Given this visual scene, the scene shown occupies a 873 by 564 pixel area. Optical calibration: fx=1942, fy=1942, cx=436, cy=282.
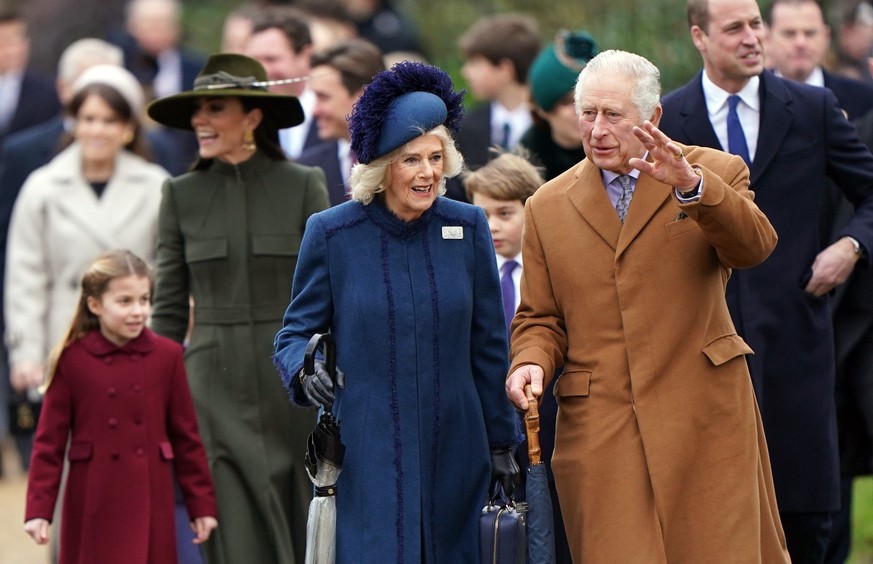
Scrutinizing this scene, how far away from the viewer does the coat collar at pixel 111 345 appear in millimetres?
7664

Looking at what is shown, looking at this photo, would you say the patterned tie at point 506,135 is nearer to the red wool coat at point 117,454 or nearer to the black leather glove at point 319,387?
the red wool coat at point 117,454

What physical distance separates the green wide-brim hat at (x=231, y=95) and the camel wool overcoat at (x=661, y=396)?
7.10 feet

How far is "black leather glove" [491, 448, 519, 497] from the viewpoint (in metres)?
6.49

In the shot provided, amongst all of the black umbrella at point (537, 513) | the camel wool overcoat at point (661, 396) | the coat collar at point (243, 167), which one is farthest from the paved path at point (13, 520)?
the camel wool overcoat at point (661, 396)

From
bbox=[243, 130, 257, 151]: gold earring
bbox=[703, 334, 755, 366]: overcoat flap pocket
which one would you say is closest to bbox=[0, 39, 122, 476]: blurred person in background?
bbox=[243, 130, 257, 151]: gold earring

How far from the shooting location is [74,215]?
9773mm

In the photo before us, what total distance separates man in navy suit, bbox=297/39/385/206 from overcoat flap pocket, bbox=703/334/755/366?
348cm

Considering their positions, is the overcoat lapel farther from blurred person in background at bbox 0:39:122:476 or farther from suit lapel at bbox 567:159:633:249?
blurred person in background at bbox 0:39:122:476

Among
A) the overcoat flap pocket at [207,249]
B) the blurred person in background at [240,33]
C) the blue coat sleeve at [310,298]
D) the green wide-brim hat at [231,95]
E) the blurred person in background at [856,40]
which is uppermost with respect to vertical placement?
the blurred person in background at [240,33]

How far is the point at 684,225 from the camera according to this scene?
6.32 m

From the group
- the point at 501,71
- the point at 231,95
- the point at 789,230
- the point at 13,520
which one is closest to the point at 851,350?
the point at 789,230

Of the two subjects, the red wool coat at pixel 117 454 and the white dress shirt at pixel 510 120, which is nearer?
the red wool coat at pixel 117 454

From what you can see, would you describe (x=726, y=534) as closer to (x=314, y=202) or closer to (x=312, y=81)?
(x=314, y=202)

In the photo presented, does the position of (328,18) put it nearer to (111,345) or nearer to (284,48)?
(284,48)
